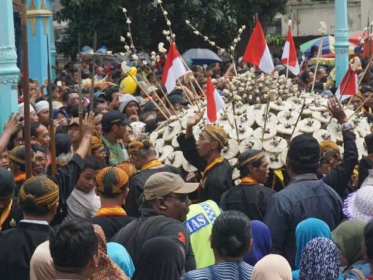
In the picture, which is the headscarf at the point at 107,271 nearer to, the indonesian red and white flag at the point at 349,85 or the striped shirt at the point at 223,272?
the striped shirt at the point at 223,272

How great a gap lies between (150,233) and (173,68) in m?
4.74

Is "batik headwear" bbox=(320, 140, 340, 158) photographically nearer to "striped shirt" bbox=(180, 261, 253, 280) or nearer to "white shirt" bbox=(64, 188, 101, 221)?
"white shirt" bbox=(64, 188, 101, 221)

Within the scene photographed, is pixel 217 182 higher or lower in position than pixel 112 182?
lower

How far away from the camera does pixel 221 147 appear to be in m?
8.53

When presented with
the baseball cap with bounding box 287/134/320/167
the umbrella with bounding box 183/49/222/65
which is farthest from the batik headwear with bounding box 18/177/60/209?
the umbrella with bounding box 183/49/222/65

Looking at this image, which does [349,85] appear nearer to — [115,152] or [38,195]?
[115,152]

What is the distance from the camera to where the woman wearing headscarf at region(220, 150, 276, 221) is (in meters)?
7.52

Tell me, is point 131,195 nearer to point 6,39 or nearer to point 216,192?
point 216,192

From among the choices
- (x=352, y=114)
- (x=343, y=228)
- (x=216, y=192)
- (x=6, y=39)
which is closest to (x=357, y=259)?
(x=343, y=228)

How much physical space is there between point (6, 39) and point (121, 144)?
79.4 inches

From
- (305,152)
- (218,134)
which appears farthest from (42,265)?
(218,134)

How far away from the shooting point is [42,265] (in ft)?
17.5

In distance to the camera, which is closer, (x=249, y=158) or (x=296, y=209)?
(x=296, y=209)

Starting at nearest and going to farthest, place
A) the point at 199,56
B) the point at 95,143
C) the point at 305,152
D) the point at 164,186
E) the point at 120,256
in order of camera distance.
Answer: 1. the point at 120,256
2. the point at 164,186
3. the point at 305,152
4. the point at 95,143
5. the point at 199,56
